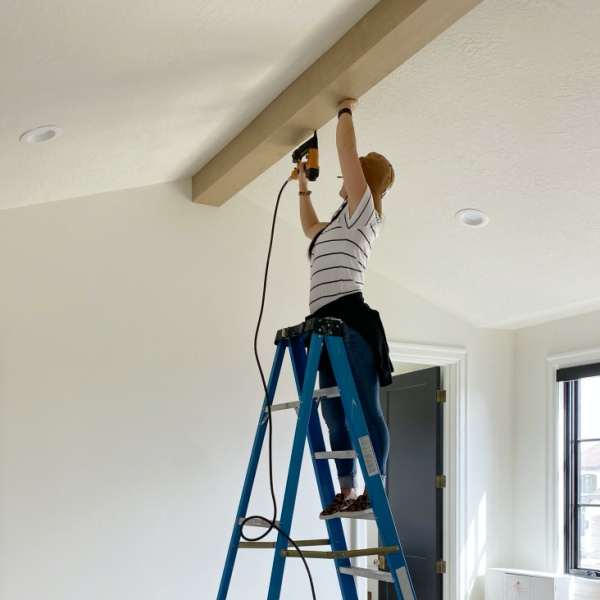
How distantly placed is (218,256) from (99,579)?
183 centimetres

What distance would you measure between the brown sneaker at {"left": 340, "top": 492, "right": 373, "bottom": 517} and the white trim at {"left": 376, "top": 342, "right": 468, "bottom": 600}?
2554 mm

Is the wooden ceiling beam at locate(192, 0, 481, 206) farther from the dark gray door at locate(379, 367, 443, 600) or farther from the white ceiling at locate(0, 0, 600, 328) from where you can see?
the dark gray door at locate(379, 367, 443, 600)

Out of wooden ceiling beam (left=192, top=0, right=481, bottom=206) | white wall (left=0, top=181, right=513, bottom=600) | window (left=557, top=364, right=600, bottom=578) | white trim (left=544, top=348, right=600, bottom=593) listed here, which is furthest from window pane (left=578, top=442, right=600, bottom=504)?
wooden ceiling beam (left=192, top=0, right=481, bottom=206)

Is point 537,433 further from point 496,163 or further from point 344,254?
point 344,254

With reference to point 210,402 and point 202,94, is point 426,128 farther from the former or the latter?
point 210,402

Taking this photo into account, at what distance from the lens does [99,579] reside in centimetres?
407

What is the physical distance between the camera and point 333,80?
3.19 meters

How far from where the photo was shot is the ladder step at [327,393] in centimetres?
256

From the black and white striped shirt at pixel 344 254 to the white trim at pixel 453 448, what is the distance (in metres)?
2.36

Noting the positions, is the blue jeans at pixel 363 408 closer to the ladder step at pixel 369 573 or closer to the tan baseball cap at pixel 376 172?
the ladder step at pixel 369 573

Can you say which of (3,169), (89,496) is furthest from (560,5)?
(89,496)

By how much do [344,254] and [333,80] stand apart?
81 cm

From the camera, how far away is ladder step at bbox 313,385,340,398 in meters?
2.56

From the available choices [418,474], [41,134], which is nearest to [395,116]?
[41,134]
